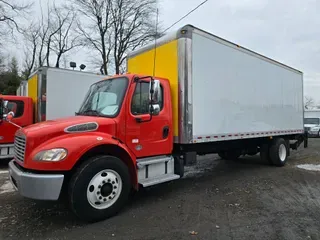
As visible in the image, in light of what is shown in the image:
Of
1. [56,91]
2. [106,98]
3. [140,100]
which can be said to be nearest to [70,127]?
[106,98]

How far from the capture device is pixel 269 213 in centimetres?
473

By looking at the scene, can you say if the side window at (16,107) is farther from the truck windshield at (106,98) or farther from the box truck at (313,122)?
the box truck at (313,122)

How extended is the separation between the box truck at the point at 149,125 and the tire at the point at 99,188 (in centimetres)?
2

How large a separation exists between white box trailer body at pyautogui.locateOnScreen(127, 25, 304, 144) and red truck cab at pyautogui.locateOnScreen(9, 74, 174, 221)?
417 mm

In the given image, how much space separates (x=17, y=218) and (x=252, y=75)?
6.64 meters

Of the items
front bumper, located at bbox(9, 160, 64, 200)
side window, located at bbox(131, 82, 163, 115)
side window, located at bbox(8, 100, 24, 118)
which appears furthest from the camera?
side window, located at bbox(8, 100, 24, 118)

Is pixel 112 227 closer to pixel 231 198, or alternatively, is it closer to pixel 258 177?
pixel 231 198

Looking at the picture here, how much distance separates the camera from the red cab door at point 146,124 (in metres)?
4.91

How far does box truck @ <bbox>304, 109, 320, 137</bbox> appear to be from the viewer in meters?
23.7

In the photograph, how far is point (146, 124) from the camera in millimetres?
5098

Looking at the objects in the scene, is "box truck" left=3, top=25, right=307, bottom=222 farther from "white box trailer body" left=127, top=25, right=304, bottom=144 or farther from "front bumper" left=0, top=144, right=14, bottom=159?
"front bumper" left=0, top=144, right=14, bottom=159

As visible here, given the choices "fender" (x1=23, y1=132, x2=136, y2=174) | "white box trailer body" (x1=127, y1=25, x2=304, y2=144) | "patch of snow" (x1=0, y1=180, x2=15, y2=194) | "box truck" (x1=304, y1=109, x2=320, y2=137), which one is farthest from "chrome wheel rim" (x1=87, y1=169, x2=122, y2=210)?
"box truck" (x1=304, y1=109, x2=320, y2=137)

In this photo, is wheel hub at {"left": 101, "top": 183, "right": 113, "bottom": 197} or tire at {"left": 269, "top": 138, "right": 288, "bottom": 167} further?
tire at {"left": 269, "top": 138, "right": 288, "bottom": 167}

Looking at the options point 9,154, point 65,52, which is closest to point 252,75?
point 9,154
